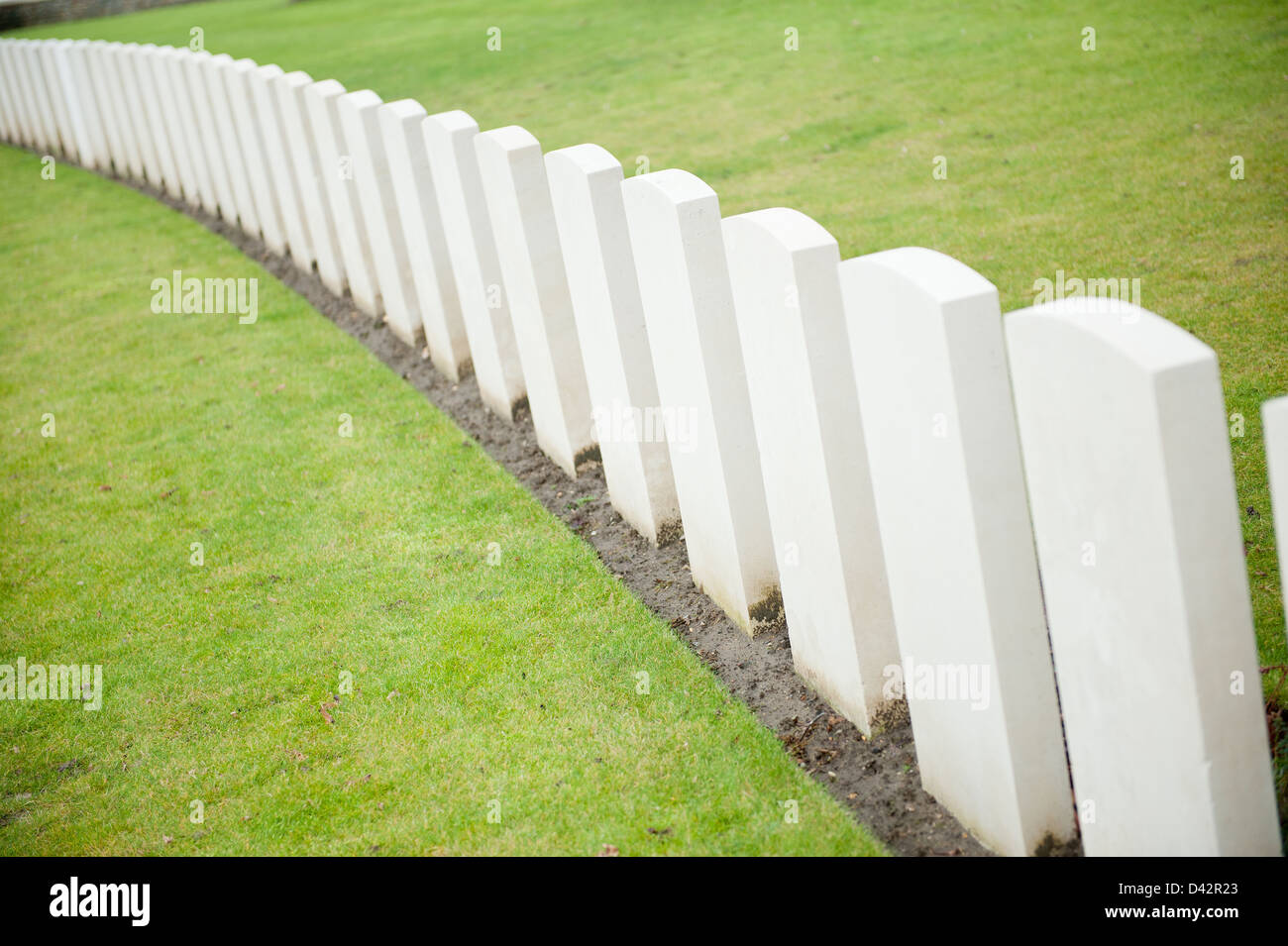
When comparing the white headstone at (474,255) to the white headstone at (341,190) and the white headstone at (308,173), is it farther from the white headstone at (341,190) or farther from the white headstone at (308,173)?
the white headstone at (308,173)

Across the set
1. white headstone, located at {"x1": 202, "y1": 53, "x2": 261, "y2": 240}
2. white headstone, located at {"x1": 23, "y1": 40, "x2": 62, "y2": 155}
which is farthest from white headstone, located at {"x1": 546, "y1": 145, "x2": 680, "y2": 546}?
white headstone, located at {"x1": 23, "y1": 40, "x2": 62, "y2": 155}

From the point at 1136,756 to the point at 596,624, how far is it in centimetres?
240

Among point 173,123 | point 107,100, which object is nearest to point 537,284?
point 173,123

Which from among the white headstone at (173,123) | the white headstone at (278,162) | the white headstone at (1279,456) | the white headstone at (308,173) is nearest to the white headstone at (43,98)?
the white headstone at (173,123)

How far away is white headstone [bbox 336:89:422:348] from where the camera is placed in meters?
7.41

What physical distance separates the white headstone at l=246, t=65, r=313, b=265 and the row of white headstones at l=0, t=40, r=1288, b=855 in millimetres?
3234

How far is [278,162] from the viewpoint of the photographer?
9352mm

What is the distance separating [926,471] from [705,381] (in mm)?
1341

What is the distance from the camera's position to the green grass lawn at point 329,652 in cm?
378

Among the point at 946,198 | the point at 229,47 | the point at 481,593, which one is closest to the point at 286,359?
the point at 481,593

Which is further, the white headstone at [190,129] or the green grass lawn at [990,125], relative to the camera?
the white headstone at [190,129]

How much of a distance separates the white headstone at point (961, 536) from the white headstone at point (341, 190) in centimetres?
577

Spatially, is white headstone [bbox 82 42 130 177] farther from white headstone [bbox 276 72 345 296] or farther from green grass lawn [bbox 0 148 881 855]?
green grass lawn [bbox 0 148 881 855]
